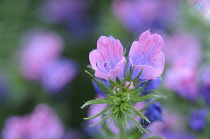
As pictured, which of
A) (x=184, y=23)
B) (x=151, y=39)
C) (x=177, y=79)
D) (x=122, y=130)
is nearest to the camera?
(x=151, y=39)

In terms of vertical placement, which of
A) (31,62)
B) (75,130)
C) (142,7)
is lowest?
(75,130)

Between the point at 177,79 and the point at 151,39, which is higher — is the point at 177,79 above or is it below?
above

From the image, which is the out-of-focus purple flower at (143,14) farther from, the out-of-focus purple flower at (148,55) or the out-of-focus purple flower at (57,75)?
the out-of-focus purple flower at (148,55)

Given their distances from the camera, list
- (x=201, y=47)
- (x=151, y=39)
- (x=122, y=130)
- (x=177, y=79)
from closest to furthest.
→ (x=151, y=39), (x=122, y=130), (x=177, y=79), (x=201, y=47)

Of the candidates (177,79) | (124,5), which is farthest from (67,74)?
(177,79)

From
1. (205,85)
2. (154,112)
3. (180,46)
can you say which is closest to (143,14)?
(180,46)

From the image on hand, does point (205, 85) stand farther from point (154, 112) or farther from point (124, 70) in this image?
point (124, 70)

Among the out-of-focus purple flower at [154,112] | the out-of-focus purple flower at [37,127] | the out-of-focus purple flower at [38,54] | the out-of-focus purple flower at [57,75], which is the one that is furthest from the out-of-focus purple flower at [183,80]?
the out-of-focus purple flower at [38,54]

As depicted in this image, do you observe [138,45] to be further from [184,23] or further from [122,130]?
[184,23]
